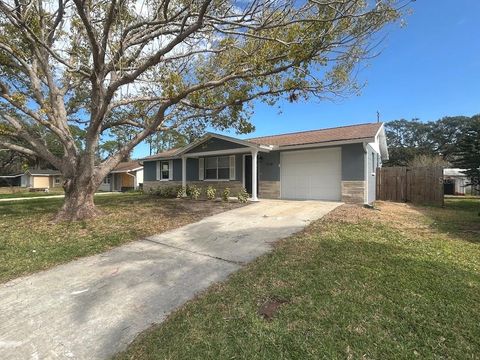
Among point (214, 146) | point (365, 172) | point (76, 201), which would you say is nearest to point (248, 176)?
point (214, 146)

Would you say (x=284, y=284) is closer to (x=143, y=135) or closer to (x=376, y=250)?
(x=376, y=250)

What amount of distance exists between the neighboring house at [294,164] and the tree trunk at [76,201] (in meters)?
7.04

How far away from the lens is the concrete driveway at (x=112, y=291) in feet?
10.1

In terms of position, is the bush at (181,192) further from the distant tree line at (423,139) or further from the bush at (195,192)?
the distant tree line at (423,139)

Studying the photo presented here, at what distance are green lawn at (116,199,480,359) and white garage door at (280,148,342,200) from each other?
7.46 meters

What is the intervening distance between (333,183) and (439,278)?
9123mm

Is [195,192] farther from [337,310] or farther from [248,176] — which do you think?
[337,310]

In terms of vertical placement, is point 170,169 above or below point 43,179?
above

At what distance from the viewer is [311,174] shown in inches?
545

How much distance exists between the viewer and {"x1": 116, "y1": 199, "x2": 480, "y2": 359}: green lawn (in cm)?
279

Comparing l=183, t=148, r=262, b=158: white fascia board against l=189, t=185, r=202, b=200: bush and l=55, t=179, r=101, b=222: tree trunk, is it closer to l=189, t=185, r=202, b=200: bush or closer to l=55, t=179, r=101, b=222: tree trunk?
l=189, t=185, r=202, b=200: bush

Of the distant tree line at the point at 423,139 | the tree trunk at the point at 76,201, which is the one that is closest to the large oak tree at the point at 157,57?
the tree trunk at the point at 76,201

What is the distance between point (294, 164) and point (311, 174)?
1.02 meters

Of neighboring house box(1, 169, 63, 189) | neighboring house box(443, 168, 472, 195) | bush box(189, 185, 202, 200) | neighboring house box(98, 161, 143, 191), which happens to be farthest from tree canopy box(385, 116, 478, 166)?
neighboring house box(1, 169, 63, 189)
